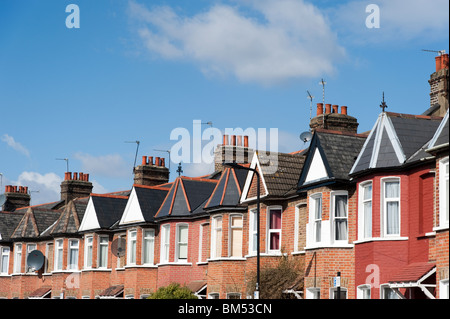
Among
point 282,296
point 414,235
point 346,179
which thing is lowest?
point 282,296

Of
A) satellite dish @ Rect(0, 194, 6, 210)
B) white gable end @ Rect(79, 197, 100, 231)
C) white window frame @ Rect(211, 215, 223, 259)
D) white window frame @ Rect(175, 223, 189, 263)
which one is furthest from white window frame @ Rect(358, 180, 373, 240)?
satellite dish @ Rect(0, 194, 6, 210)

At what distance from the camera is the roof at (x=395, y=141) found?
83.0ft

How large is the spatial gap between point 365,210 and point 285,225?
6699 mm

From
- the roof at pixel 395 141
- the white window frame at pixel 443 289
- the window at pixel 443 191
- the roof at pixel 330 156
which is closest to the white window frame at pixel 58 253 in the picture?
the roof at pixel 330 156

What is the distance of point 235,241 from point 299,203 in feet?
19.2

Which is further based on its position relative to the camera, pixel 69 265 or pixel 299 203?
pixel 69 265

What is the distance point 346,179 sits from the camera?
27.8 metres

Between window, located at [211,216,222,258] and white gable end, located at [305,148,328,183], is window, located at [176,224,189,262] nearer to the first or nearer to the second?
window, located at [211,216,222,258]

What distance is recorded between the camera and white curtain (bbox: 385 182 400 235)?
2519 cm

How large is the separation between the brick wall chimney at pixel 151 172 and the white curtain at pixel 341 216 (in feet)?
77.7

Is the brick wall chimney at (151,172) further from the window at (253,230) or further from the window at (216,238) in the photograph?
the window at (253,230)
